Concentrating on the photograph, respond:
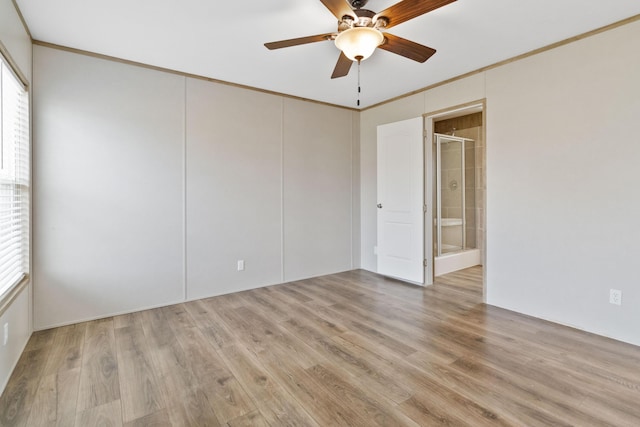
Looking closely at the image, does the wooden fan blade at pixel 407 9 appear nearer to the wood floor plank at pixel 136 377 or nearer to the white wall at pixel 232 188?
the white wall at pixel 232 188

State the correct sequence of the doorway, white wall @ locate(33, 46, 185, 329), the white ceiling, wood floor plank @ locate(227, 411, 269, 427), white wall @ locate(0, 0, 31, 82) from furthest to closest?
the doorway < white wall @ locate(33, 46, 185, 329) < the white ceiling < white wall @ locate(0, 0, 31, 82) < wood floor plank @ locate(227, 411, 269, 427)

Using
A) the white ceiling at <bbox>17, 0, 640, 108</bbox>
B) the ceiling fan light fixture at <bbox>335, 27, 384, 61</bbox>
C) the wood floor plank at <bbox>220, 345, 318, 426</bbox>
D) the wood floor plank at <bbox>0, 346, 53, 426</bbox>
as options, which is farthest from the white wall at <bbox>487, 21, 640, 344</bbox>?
the wood floor plank at <bbox>0, 346, 53, 426</bbox>

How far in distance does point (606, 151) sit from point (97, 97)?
4.50 meters

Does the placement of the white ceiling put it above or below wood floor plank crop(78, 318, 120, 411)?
above

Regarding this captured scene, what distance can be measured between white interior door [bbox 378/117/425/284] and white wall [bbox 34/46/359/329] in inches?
33.2

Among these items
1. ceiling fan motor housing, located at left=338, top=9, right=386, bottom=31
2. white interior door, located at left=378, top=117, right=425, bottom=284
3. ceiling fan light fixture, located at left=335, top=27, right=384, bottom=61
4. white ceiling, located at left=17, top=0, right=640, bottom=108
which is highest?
white ceiling, located at left=17, top=0, right=640, bottom=108

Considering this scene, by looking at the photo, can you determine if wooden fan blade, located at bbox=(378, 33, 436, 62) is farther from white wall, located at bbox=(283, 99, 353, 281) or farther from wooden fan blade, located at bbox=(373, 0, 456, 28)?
white wall, located at bbox=(283, 99, 353, 281)

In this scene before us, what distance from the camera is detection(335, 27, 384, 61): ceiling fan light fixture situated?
2.04m

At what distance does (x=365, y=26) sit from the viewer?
210cm

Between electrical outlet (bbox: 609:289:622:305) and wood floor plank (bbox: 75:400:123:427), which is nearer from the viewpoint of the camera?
wood floor plank (bbox: 75:400:123:427)

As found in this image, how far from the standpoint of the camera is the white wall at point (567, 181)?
2.44 metres

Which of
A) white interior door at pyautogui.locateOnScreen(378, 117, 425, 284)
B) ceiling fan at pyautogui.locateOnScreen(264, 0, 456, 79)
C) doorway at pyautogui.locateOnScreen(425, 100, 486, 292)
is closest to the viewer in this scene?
ceiling fan at pyautogui.locateOnScreen(264, 0, 456, 79)

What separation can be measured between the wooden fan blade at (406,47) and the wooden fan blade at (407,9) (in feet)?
0.50

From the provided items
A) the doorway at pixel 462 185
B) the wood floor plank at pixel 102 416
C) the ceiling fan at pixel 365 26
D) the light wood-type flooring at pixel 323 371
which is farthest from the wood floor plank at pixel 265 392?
the doorway at pixel 462 185
